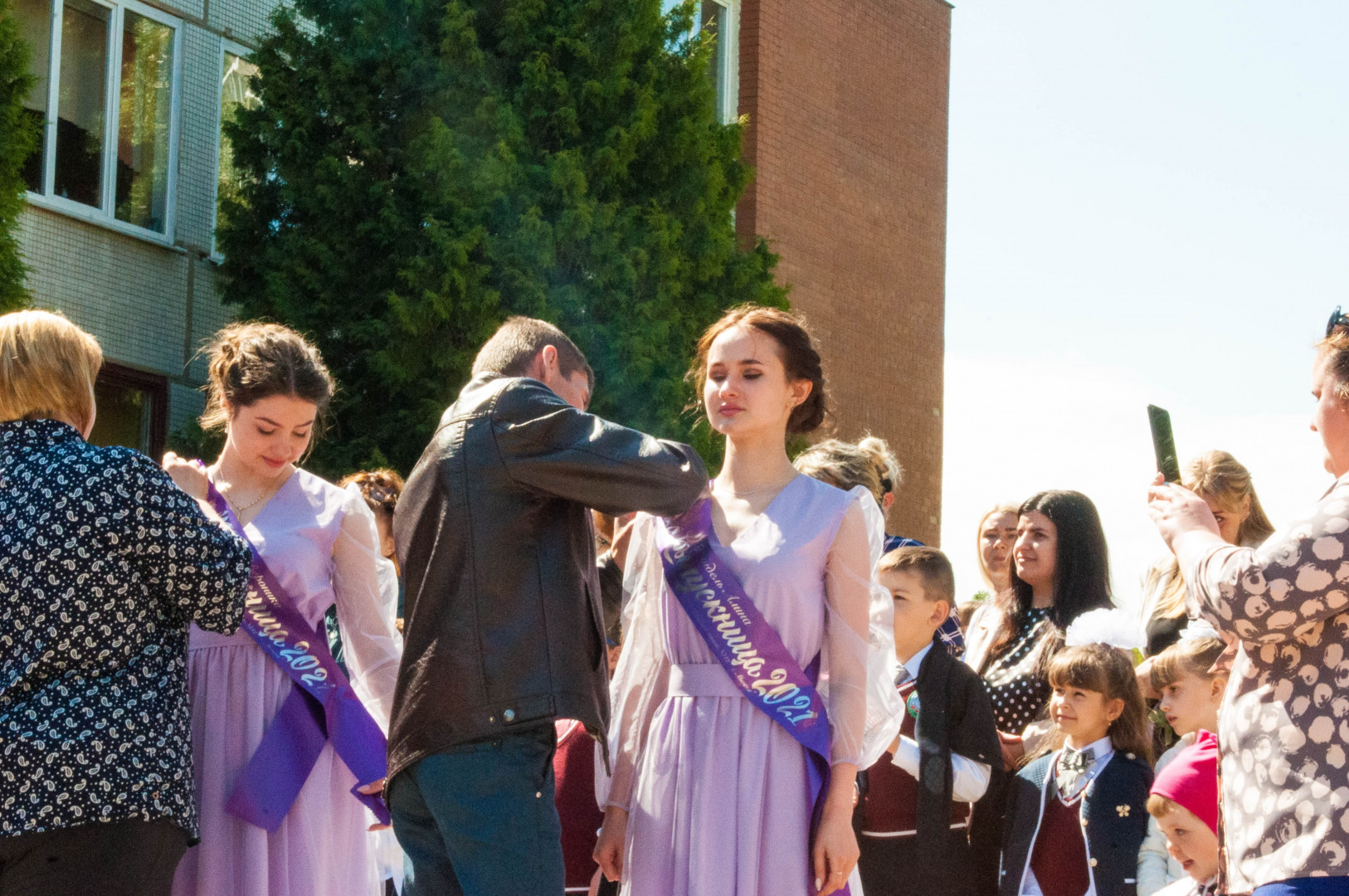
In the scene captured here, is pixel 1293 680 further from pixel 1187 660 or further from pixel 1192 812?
pixel 1187 660

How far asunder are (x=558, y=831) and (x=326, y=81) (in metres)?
8.40

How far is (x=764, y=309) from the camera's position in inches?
144

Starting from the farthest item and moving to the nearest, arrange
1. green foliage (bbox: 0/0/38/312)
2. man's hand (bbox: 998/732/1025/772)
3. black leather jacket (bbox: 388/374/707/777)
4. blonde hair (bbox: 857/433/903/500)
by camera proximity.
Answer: green foliage (bbox: 0/0/38/312)
blonde hair (bbox: 857/433/903/500)
man's hand (bbox: 998/732/1025/772)
black leather jacket (bbox: 388/374/707/777)

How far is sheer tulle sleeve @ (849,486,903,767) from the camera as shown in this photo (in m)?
3.38

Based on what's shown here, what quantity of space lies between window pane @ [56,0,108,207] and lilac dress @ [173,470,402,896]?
7271 mm

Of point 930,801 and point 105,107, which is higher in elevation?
point 105,107

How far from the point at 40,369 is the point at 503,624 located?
3.90 feet

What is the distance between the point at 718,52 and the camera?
14.4 m

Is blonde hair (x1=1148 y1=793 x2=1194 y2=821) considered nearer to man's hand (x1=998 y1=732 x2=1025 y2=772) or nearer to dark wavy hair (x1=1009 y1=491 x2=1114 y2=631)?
man's hand (x1=998 y1=732 x2=1025 y2=772)

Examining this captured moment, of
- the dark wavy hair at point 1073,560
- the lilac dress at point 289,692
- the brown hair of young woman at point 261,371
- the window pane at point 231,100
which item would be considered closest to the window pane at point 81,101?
the window pane at point 231,100

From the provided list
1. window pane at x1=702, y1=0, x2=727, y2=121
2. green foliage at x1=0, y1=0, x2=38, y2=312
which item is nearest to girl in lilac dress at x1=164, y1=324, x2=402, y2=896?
green foliage at x1=0, y1=0, x2=38, y2=312

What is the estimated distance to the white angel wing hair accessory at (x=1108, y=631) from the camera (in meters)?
4.80

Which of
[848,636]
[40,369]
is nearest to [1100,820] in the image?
[848,636]

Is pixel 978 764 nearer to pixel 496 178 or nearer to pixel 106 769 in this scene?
pixel 106 769
